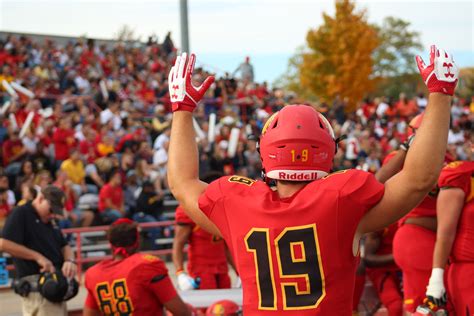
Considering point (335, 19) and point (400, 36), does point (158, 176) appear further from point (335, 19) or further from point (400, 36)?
point (400, 36)

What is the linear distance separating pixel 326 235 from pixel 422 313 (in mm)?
2436

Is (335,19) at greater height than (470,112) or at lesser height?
greater

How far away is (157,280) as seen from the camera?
5.32 m

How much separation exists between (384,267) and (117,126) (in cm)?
930

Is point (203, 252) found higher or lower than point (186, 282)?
higher

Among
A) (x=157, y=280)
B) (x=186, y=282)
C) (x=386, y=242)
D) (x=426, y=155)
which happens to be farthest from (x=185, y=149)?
(x=386, y=242)

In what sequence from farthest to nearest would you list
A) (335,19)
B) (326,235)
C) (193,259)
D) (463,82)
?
(463,82), (335,19), (193,259), (326,235)

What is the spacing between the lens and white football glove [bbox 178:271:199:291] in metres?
7.19

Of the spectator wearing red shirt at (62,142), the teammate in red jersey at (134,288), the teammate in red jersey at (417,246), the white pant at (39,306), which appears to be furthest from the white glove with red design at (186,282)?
the spectator wearing red shirt at (62,142)

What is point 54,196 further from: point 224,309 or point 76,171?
point 76,171

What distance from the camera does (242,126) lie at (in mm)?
18281

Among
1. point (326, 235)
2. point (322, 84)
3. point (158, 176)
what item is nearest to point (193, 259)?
point (326, 235)

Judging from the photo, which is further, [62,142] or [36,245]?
[62,142]

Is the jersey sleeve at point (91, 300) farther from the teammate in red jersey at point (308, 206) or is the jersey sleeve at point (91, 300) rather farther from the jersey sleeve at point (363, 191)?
the jersey sleeve at point (363, 191)
